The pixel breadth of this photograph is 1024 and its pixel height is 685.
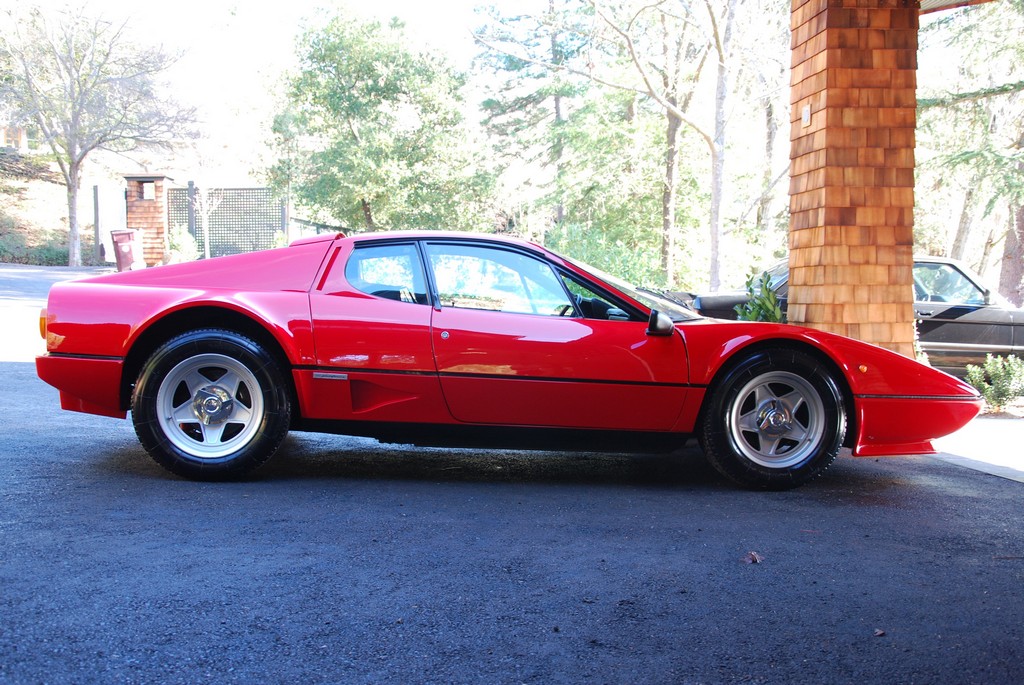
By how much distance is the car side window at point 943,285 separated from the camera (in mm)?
8766

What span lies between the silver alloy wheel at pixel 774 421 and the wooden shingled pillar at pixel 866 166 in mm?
1922

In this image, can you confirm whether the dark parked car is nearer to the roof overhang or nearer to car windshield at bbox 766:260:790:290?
car windshield at bbox 766:260:790:290

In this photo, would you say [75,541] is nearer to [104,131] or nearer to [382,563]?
[382,563]

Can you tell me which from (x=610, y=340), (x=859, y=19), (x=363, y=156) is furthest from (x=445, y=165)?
(x=610, y=340)

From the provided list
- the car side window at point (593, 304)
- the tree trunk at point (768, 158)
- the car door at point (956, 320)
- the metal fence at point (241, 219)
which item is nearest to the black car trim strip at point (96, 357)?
the car side window at point (593, 304)

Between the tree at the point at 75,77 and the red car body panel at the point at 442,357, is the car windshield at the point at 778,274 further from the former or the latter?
the tree at the point at 75,77

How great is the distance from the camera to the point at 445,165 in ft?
81.6

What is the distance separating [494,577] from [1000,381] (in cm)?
663

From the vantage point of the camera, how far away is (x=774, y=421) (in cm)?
443

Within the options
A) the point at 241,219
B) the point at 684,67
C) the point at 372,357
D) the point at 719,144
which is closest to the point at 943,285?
the point at 372,357

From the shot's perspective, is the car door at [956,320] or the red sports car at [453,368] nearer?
the red sports car at [453,368]

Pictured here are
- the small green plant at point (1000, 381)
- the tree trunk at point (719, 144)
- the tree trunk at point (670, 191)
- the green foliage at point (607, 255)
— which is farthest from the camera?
the tree trunk at point (670, 191)

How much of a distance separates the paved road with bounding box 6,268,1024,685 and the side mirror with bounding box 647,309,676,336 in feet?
2.76

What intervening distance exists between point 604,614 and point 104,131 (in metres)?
30.0
